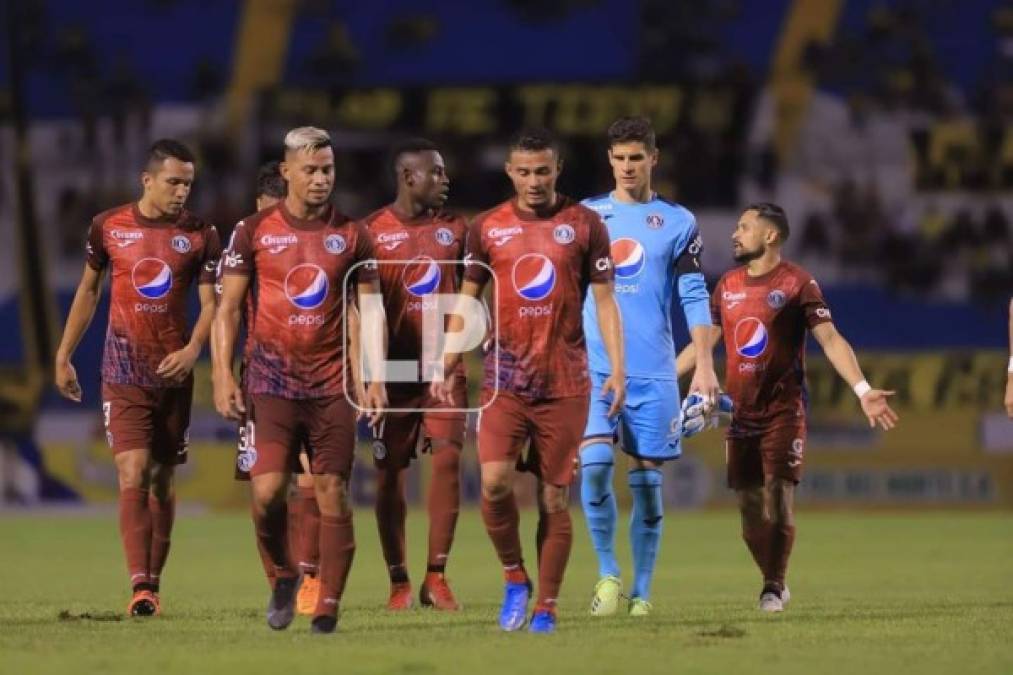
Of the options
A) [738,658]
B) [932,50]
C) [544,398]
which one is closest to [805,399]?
[544,398]

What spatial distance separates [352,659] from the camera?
767 cm

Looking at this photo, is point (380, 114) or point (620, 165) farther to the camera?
point (380, 114)

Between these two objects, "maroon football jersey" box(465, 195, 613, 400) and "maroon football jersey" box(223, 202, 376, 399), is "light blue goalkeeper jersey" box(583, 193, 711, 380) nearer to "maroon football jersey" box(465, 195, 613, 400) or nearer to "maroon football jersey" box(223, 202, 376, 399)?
"maroon football jersey" box(465, 195, 613, 400)

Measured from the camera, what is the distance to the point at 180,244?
1021 cm

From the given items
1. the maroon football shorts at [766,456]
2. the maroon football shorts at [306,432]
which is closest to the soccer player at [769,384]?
the maroon football shorts at [766,456]

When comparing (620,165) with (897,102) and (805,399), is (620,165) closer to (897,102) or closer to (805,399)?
(805,399)

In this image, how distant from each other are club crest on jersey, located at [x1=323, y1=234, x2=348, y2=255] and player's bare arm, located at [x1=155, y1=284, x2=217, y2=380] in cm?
142

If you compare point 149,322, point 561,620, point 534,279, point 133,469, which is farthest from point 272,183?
point 561,620

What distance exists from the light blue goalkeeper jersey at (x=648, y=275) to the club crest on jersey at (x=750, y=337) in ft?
1.47

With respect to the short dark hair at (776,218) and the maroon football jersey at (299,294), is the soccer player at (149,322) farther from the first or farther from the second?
the short dark hair at (776,218)

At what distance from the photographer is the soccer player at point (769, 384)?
34.3ft

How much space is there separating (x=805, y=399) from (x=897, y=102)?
16967 millimetres

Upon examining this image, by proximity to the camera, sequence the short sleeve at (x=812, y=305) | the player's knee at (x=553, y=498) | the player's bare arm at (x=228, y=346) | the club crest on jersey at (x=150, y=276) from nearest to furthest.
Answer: the player's bare arm at (x=228, y=346) < the player's knee at (x=553, y=498) < the club crest on jersey at (x=150, y=276) < the short sleeve at (x=812, y=305)

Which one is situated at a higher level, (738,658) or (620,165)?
(620,165)
